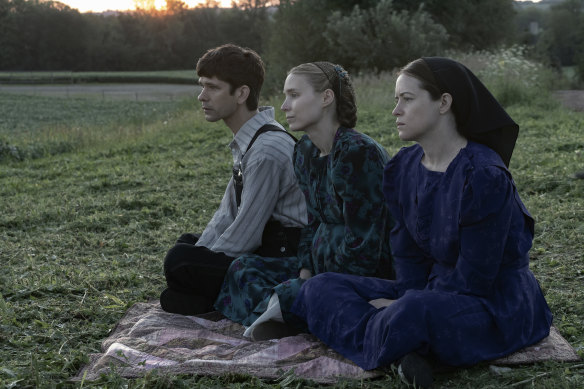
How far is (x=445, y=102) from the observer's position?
3156 mm

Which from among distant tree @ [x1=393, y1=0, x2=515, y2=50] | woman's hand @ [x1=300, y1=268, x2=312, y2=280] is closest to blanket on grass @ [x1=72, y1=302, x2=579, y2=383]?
woman's hand @ [x1=300, y1=268, x2=312, y2=280]

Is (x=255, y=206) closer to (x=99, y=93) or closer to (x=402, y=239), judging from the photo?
(x=402, y=239)

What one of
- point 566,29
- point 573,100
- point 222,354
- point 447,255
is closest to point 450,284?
point 447,255

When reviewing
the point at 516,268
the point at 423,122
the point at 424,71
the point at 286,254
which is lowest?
the point at 286,254

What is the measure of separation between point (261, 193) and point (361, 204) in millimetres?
715

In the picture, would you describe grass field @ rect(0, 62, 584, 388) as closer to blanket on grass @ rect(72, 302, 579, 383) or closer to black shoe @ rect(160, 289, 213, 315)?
blanket on grass @ rect(72, 302, 579, 383)

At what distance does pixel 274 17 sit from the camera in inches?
1223

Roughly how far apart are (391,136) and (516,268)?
8378 millimetres

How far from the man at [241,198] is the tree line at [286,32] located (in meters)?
17.1

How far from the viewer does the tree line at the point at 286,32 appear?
966 inches

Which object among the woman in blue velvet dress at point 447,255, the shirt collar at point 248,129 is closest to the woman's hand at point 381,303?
the woman in blue velvet dress at point 447,255

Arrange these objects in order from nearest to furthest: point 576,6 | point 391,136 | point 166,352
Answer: point 166,352 < point 391,136 < point 576,6

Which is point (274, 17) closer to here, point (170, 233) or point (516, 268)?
point (170, 233)

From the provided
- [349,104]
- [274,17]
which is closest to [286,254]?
[349,104]
